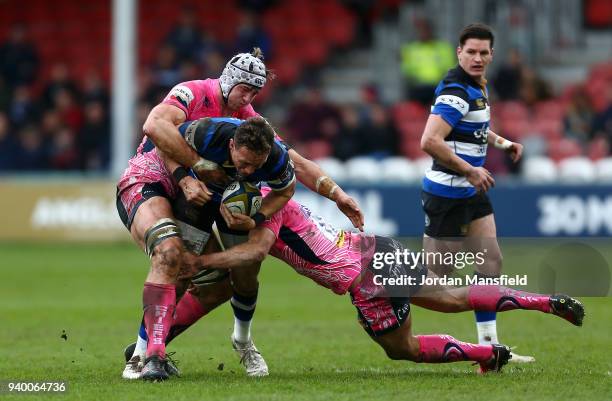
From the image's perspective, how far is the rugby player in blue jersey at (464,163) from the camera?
9133 mm

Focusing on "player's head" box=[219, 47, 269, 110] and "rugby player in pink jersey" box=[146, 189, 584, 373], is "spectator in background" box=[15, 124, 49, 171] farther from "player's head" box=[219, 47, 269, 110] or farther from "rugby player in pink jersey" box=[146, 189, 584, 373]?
"rugby player in pink jersey" box=[146, 189, 584, 373]

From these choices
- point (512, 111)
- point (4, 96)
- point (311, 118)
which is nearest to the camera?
point (512, 111)

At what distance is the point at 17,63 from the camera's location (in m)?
24.4

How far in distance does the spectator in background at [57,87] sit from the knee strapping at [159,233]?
52.7ft

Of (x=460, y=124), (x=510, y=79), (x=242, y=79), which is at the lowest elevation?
(x=510, y=79)

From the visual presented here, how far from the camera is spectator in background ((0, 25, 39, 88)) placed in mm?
24344

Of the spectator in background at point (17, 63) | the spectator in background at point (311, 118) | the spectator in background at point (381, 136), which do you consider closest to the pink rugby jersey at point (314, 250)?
the spectator in background at point (381, 136)

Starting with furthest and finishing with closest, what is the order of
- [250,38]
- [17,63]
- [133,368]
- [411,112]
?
[17,63] → [250,38] → [411,112] → [133,368]

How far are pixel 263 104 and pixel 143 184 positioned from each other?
15.3 m

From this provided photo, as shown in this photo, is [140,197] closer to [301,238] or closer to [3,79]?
[301,238]

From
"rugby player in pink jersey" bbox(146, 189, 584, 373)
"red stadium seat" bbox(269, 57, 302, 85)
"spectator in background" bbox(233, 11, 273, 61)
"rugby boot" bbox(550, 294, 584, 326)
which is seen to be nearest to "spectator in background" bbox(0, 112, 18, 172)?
"spectator in background" bbox(233, 11, 273, 61)

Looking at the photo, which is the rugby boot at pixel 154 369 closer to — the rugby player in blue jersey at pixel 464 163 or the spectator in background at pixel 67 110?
the rugby player in blue jersey at pixel 464 163

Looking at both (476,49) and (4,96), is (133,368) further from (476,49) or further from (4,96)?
(4,96)

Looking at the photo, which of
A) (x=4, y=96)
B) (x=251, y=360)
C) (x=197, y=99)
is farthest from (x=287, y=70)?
(x=251, y=360)
